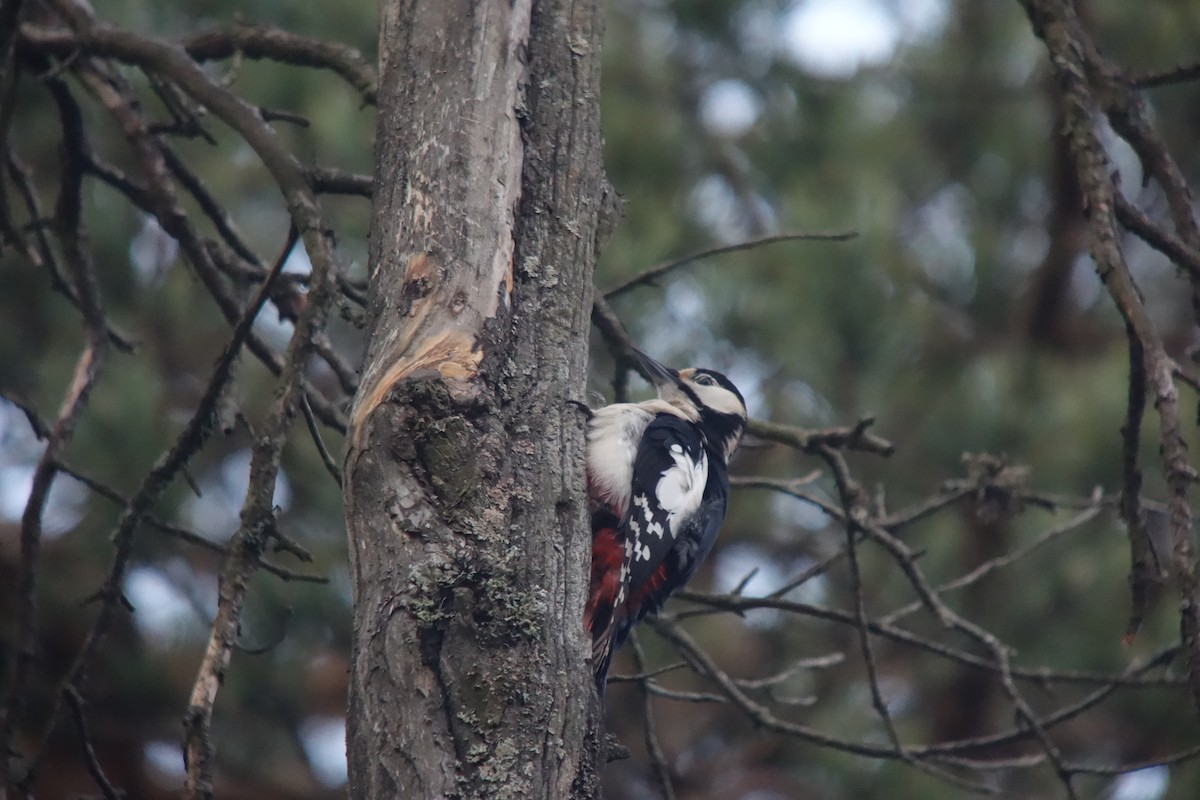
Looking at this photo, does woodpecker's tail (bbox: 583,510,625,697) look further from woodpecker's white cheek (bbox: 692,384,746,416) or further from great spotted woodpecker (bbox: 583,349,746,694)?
woodpecker's white cheek (bbox: 692,384,746,416)

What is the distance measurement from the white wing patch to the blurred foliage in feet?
2.47

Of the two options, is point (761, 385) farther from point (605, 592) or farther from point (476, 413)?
point (476, 413)

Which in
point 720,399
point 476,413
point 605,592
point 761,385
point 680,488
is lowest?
point 476,413

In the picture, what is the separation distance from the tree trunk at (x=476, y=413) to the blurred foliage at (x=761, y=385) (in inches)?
62.5

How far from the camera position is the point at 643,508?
10.6ft

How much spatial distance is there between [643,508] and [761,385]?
169 cm

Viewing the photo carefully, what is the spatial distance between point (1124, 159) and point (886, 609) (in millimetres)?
3663

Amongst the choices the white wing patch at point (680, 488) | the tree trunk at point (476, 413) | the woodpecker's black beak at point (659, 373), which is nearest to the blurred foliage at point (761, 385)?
the woodpecker's black beak at point (659, 373)

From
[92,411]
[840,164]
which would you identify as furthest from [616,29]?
[92,411]

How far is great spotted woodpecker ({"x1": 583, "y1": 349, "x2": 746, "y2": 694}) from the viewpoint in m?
3.08

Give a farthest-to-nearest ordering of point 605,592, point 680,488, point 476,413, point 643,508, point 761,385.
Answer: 1. point 761,385
2. point 680,488
3. point 643,508
4. point 605,592
5. point 476,413

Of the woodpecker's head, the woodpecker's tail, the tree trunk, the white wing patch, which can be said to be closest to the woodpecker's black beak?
the woodpecker's head

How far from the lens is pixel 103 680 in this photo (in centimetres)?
416

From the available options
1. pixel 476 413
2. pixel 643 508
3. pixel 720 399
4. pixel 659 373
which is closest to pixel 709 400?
pixel 720 399
